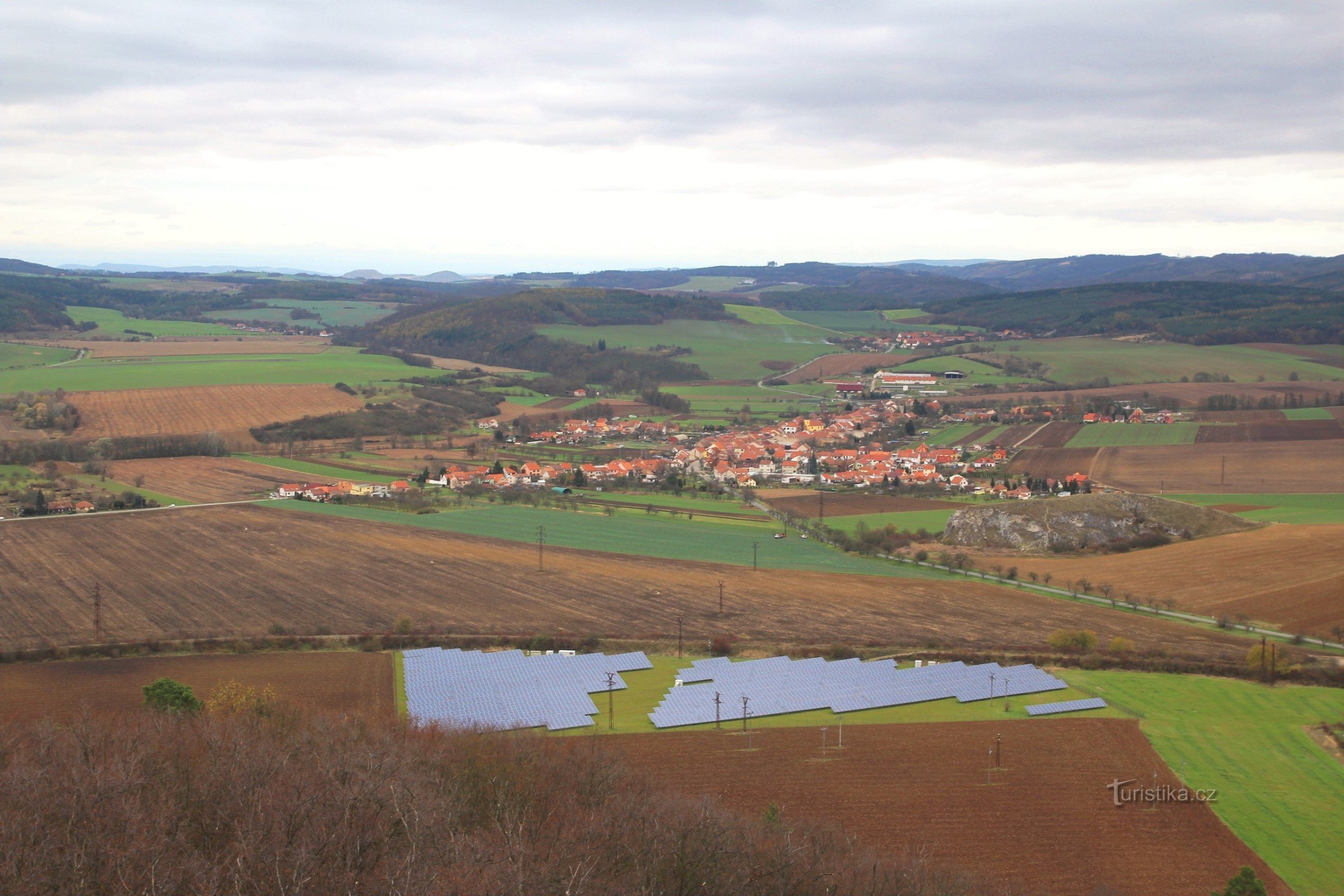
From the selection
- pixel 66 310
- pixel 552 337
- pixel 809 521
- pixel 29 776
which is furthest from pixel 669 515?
pixel 66 310

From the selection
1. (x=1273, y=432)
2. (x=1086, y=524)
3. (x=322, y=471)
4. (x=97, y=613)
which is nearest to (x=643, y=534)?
(x=1086, y=524)

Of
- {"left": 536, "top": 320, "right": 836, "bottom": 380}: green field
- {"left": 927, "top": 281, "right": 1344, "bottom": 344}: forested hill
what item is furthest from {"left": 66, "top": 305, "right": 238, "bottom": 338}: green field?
{"left": 927, "top": 281, "right": 1344, "bottom": 344}: forested hill

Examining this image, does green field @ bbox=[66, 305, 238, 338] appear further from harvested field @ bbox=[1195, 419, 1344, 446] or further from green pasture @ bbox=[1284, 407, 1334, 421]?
green pasture @ bbox=[1284, 407, 1334, 421]

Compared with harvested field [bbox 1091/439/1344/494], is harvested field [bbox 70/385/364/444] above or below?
above

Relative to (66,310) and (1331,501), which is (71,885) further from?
(66,310)

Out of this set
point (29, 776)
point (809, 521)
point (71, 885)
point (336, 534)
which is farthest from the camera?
point (809, 521)

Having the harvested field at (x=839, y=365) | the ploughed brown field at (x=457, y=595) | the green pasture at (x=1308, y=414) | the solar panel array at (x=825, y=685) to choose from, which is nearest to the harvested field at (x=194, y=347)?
the harvested field at (x=839, y=365)

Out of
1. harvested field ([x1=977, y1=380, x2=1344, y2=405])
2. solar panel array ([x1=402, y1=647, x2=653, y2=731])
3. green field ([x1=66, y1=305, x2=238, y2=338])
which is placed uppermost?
green field ([x1=66, y1=305, x2=238, y2=338])
